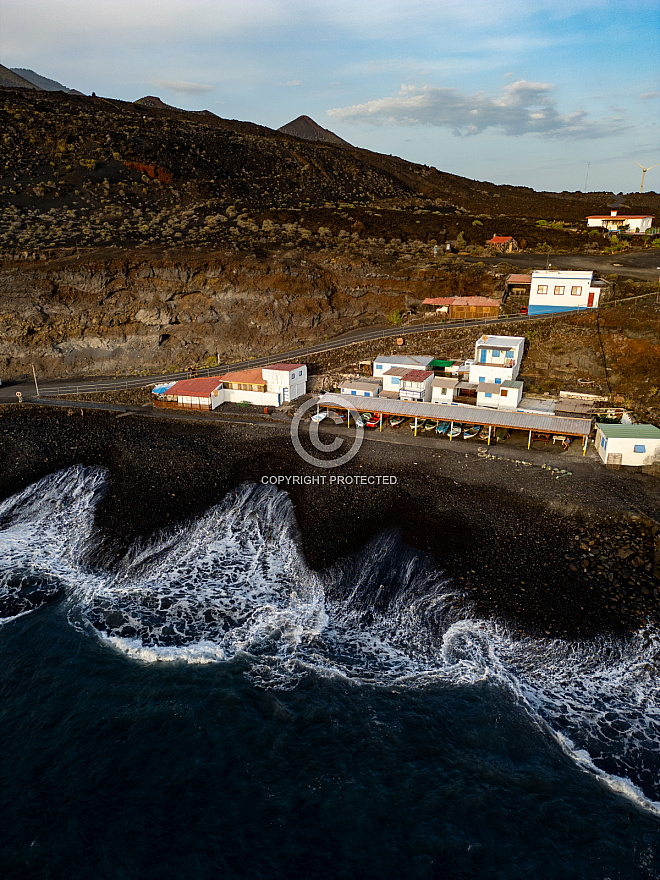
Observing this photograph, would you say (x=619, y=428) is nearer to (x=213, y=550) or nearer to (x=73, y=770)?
(x=213, y=550)

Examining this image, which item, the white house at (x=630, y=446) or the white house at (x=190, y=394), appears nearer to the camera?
the white house at (x=630, y=446)

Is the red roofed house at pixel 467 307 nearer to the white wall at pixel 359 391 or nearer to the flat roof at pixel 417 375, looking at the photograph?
the flat roof at pixel 417 375

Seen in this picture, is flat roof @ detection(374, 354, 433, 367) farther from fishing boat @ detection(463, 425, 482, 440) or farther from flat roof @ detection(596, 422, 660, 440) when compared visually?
flat roof @ detection(596, 422, 660, 440)

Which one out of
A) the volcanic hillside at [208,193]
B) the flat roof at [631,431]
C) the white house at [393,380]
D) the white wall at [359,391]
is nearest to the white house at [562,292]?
the white house at [393,380]

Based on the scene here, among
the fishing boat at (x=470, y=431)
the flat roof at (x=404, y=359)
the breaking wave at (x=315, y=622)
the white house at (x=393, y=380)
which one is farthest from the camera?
the flat roof at (x=404, y=359)

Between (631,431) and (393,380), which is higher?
(393,380)

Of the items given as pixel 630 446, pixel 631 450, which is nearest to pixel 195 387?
pixel 630 446

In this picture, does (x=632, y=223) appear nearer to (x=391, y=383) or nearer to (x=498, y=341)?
(x=498, y=341)
